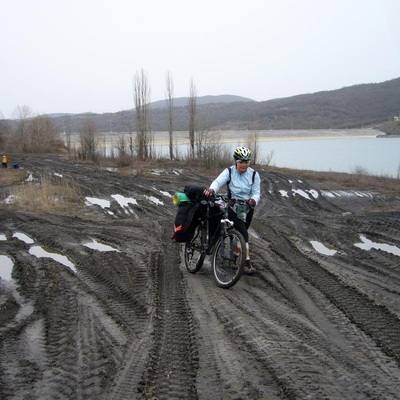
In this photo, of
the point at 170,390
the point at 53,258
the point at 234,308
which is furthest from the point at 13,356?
the point at 53,258

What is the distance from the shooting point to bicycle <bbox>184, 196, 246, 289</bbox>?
556 cm

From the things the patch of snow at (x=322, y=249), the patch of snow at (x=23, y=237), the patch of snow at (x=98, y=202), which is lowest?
the patch of snow at (x=98, y=202)

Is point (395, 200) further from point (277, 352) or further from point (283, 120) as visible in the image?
point (283, 120)

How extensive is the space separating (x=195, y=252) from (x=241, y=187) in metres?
1.20

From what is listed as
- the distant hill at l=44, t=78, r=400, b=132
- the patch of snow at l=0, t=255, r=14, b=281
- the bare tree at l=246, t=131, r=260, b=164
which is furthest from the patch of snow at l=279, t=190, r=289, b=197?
the distant hill at l=44, t=78, r=400, b=132

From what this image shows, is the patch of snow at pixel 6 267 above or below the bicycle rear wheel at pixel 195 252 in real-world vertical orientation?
below

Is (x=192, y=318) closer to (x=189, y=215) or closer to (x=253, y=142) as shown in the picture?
(x=189, y=215)

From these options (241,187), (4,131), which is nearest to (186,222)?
(241,187)

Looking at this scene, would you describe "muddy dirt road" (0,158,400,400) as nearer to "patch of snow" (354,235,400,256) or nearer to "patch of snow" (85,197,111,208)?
"patch of snow" (354,235,400,256)

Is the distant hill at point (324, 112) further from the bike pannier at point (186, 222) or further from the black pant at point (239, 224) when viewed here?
the black pant at point (239, 224)

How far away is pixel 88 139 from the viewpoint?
3300 centimetres

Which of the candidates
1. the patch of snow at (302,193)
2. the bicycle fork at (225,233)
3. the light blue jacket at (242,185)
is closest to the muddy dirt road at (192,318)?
the bicycle fork at (225,233)

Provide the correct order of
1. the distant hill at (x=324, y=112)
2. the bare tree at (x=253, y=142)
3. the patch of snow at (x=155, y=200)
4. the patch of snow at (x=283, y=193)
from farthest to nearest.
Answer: the distant hill at (x=324, y=112) < the bare tree at (x=253, y=142) < the patch of snow at (x=283, y=193) < the patch of snow at (x=155, y=200)

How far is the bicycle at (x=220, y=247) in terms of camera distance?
18.2ft
